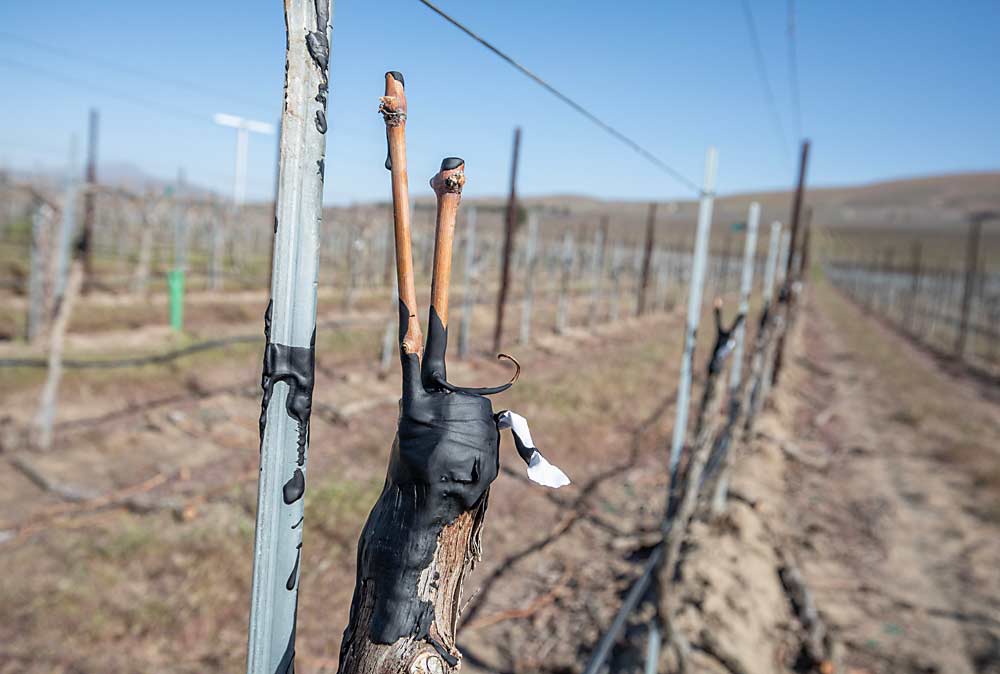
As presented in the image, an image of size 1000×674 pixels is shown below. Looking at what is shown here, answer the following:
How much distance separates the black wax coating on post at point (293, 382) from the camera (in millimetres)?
838

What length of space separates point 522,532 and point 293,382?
16.9 ft

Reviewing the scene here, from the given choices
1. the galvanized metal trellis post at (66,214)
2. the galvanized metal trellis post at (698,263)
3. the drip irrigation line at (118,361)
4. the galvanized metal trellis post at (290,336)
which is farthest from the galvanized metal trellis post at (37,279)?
the galvanized metal trellis post at (290,336)

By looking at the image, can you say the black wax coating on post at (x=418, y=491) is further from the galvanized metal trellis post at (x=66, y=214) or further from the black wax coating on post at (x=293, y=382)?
the galvanized metal trellis post at (x=66, y=214)

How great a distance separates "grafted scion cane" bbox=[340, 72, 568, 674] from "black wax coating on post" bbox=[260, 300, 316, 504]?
0.13 metres

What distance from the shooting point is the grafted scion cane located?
90 cm

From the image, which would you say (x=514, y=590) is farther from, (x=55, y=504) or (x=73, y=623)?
(x=55, y=504)

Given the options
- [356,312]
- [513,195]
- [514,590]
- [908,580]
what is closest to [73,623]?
[514,590]

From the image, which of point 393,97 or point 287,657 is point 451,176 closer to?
point 393,97

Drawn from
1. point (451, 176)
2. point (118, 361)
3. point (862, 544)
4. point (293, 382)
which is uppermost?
point (451, 176)

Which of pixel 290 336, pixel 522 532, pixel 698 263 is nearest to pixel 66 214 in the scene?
pixel 522 532

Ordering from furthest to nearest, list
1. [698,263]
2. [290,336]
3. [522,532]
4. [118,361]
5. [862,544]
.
A: [118,361], [862,544], [522,532], [698,263], [290,336]

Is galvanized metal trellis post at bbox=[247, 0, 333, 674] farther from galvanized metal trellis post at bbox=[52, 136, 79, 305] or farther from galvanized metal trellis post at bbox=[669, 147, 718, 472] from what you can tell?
galvanized metal trellis post at bbox=[52, 136, 79, 305]

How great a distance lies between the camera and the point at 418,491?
0.93m

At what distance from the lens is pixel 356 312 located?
51.4 ft
